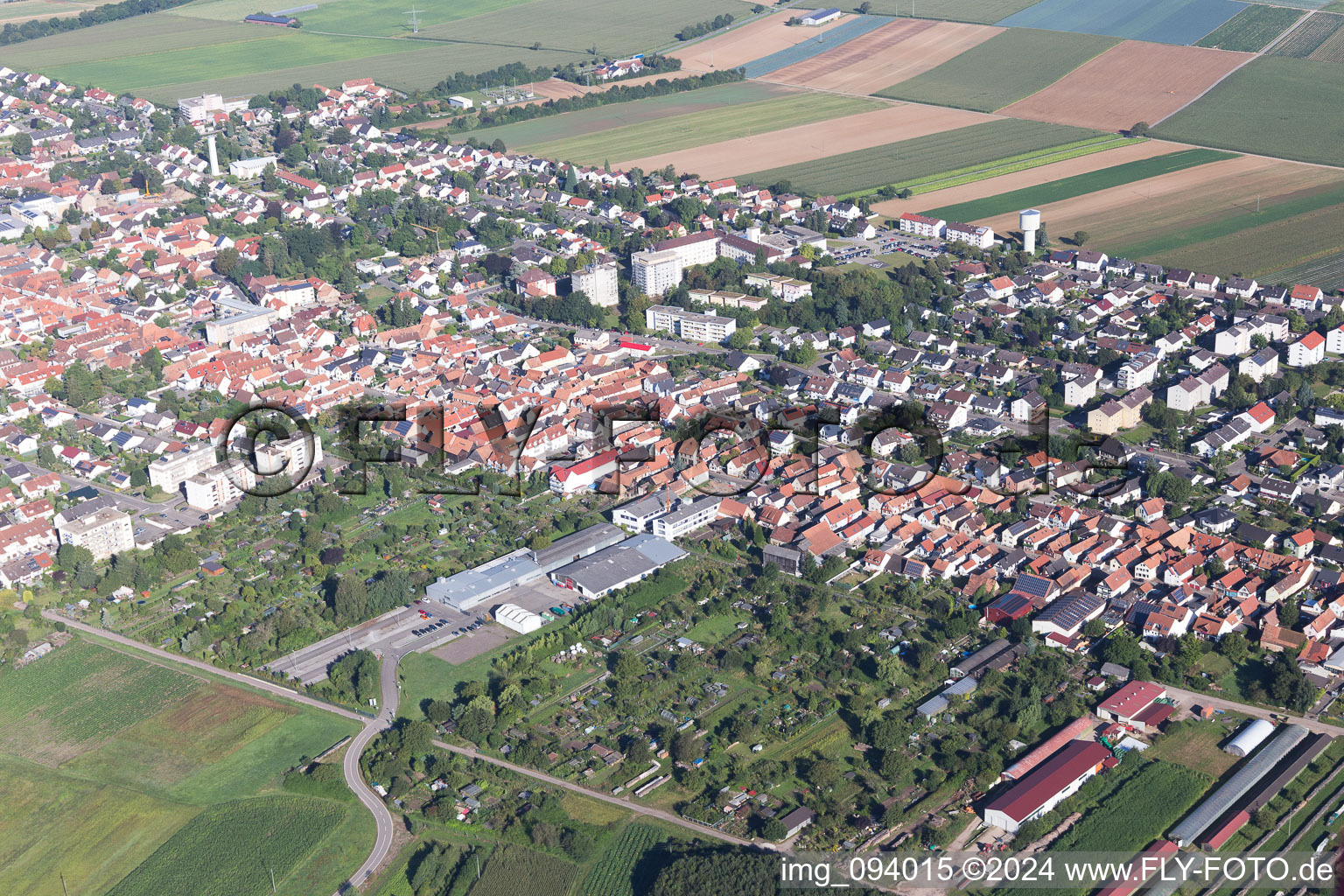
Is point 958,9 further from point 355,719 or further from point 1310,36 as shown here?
point 355,719

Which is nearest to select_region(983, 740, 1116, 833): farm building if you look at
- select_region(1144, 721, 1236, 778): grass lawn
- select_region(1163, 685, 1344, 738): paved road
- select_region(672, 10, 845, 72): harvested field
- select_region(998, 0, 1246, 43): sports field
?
select_region(1144, 721, 1236, 778): grass lawn

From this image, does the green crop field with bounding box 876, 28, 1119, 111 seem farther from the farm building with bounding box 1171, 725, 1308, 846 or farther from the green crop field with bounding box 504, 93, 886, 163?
the farm building with bounding box 1171, 725, 1308, 846

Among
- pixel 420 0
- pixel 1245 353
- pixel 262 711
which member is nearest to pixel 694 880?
pixel 262 711

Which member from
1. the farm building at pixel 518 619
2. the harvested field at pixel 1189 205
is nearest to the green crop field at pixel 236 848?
the farm building at pixel 518 619

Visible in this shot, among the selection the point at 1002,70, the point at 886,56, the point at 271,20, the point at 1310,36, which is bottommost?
the point at 1002,70

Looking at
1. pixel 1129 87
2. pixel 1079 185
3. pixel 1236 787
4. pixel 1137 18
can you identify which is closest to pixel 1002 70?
pixel 1129 87

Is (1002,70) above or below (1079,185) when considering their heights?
above

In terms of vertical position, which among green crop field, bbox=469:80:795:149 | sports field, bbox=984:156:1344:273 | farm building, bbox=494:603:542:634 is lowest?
farm building, bbox=494:603:542:634

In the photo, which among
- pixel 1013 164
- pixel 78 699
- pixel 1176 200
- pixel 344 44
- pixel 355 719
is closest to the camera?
pixel 355 719
